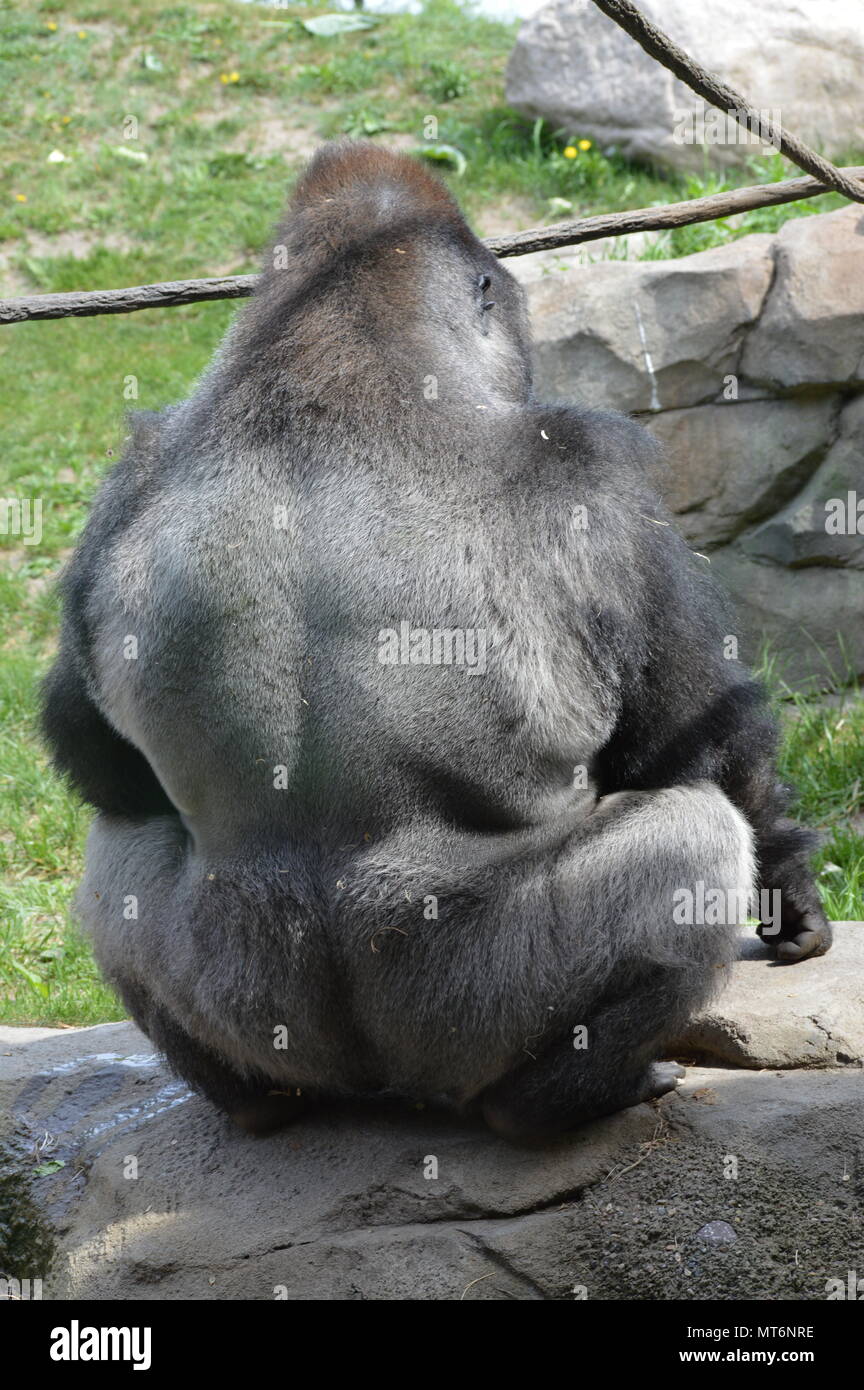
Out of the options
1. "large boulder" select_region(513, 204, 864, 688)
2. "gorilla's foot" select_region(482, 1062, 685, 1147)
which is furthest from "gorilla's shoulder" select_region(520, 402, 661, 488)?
"large boulder" select_region(513, 204, 864, 688)

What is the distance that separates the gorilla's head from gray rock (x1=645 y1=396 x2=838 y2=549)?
3243 mm

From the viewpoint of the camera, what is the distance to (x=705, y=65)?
880 centimetres

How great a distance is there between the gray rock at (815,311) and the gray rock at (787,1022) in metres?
3.34

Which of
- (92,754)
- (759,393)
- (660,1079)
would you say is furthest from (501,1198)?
(759,393)

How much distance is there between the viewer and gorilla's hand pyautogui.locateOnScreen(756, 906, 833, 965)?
3.57 metres

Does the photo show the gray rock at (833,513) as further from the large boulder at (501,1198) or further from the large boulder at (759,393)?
the large boulder at (501,1198)

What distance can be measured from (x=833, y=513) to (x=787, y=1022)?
11.0ft

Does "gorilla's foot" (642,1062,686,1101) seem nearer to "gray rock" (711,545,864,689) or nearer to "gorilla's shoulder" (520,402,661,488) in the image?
"gorilla's shoulder" (520,402,661,488)

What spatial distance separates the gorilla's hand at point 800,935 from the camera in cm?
357

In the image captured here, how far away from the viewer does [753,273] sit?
624cm

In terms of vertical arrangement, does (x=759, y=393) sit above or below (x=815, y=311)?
below

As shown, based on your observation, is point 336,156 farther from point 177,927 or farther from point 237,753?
point 177,927

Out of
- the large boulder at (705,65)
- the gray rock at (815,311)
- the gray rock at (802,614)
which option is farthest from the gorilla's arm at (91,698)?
the large boulder at (705,65)

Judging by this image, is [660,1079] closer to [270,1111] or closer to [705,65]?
[270,1111]
